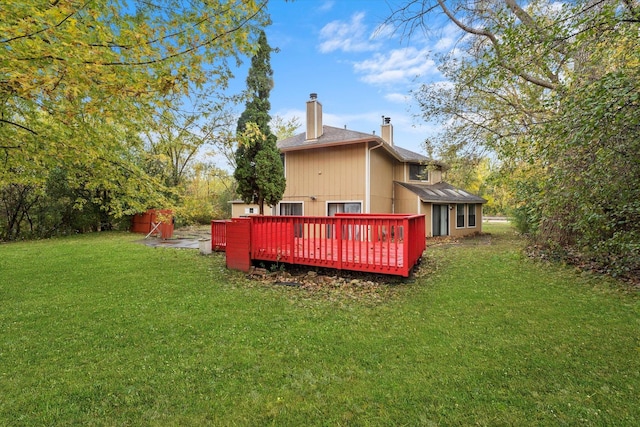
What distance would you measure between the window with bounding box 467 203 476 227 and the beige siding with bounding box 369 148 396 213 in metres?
5.76

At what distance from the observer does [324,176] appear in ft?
42.5

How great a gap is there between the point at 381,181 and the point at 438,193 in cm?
426

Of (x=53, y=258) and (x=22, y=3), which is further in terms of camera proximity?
(x=53, y=258)

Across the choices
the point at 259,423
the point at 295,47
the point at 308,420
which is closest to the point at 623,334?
the point at 308,420

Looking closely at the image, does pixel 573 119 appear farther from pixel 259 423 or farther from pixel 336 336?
pixel 259 423

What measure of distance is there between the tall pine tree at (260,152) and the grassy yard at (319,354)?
684 centimetres

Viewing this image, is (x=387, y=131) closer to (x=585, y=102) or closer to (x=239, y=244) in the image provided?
(x=239, y=244)

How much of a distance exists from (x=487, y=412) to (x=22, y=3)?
4688 millimetres

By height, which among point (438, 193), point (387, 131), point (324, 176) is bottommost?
point (438, 193)

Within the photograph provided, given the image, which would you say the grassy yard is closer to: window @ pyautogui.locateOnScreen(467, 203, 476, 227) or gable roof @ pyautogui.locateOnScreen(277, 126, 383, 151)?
gable roof @ pyautogui.locateOnScreen(277, 126, 383, 151)

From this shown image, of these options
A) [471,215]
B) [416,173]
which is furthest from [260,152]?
[471,215]

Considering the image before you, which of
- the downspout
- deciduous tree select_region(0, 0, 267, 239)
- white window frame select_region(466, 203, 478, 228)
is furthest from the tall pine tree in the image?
white window frame select_region(466, 203, 478, 228)

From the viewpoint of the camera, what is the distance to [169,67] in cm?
320

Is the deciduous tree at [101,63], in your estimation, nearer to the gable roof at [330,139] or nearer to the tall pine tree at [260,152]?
the tall pine tree at [260,152]
